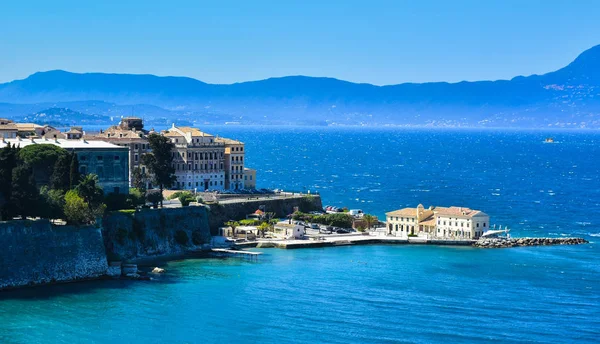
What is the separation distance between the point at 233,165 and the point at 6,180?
45092 millimetres

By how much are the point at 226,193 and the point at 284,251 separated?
2256 cm

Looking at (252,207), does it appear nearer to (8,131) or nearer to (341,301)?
(8,131)

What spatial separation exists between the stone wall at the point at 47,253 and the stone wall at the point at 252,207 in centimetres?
2051

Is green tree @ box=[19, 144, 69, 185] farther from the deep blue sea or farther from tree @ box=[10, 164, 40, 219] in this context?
the deep blue sea

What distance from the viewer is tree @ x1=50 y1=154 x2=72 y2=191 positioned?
2768 inches

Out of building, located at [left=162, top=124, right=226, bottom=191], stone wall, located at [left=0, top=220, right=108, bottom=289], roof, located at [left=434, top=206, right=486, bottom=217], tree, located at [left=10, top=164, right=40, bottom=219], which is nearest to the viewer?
stone wall, located at [left=0, top=220, right=108, bottom=289]

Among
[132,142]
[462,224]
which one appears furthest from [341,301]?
[132,142]

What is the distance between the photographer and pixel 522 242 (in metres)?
85.1

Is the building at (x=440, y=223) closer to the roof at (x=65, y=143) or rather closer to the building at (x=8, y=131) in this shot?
the roof at (x=65, y=143)

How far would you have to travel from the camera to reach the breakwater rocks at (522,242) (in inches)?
3305

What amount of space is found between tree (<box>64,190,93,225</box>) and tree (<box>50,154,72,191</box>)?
3914mm

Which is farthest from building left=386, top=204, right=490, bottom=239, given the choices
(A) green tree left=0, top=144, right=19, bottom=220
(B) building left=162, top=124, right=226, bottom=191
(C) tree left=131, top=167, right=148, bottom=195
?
(A) green tree left=0, top=144, right=19, bottom=220

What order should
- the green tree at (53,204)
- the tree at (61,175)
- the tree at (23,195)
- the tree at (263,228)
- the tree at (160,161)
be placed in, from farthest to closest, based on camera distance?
the tree at (263,228) → the tree at (160,161) → the tree at (61,175) → the green tree at (53,204) → the tree at (23,195)

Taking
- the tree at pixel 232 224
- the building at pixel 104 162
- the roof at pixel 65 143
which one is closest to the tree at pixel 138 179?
the tree at pixel 232 224
